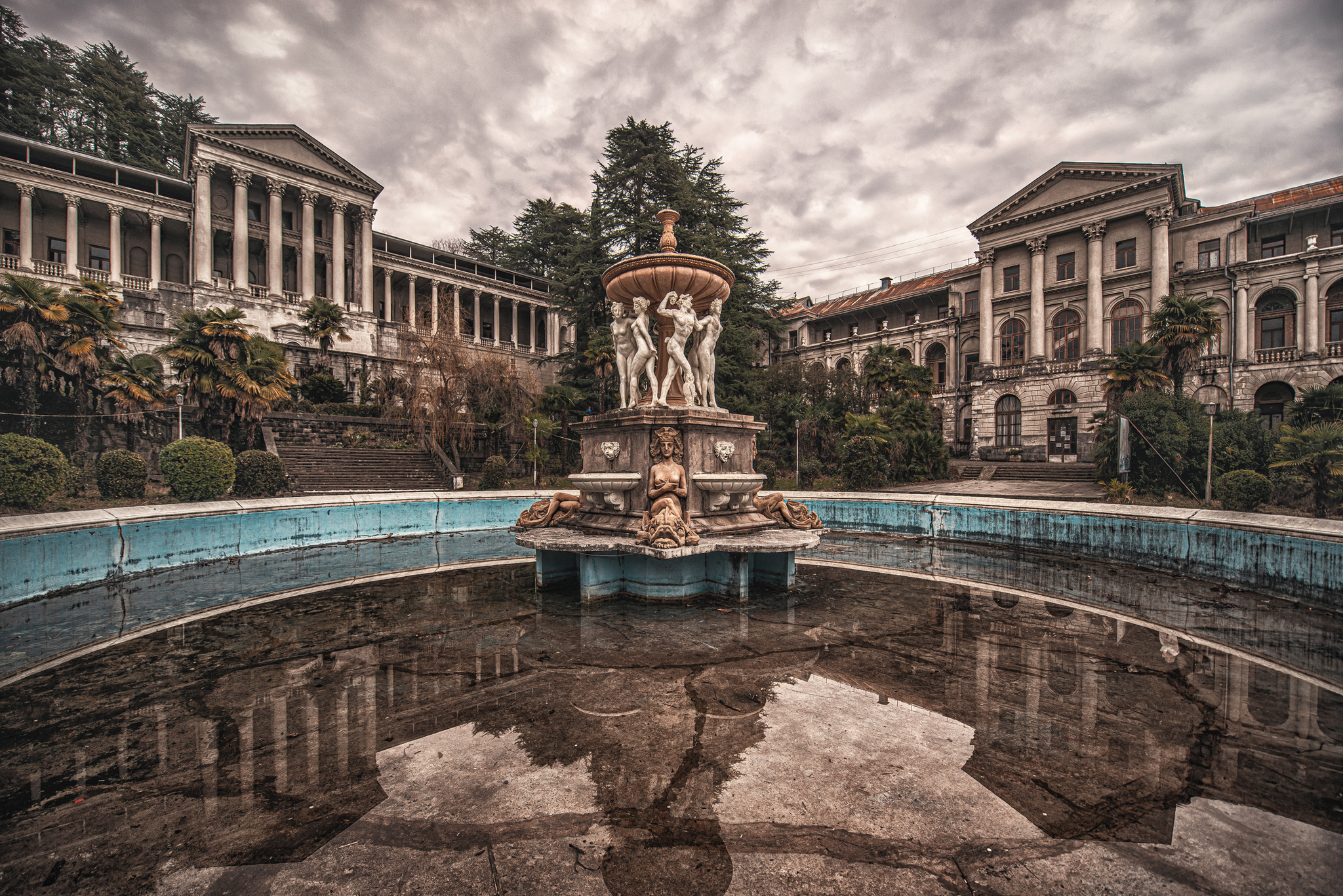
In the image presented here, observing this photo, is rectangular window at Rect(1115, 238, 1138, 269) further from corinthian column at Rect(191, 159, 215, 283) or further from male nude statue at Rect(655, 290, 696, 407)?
corinthian column at Rect(191, 159, 215, 283)

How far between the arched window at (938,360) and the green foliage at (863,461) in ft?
82.1

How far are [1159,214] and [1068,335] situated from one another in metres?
7.52

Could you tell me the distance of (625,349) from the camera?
28.1 ft

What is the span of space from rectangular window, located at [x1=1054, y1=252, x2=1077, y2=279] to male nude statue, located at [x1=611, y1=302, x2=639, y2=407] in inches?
1490

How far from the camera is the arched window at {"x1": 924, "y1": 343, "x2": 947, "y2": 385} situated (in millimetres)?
43656

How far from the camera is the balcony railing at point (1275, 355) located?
28.2 meters

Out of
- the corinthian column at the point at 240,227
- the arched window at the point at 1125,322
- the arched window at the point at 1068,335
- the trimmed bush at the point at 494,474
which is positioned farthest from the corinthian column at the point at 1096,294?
the corinthian column at the point at 240,227

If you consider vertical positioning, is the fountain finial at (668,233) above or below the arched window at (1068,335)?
below

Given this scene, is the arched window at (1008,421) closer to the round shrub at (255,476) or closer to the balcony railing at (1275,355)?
the balcony railing at (1275,355)

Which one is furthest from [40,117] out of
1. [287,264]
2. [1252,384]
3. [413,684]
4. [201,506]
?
[1252,384]

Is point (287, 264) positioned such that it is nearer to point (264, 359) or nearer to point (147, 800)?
point (264, 359)

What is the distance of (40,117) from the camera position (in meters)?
38.2

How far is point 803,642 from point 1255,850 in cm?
312

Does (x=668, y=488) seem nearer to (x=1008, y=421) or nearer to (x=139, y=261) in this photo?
(x=1008, y=421)
